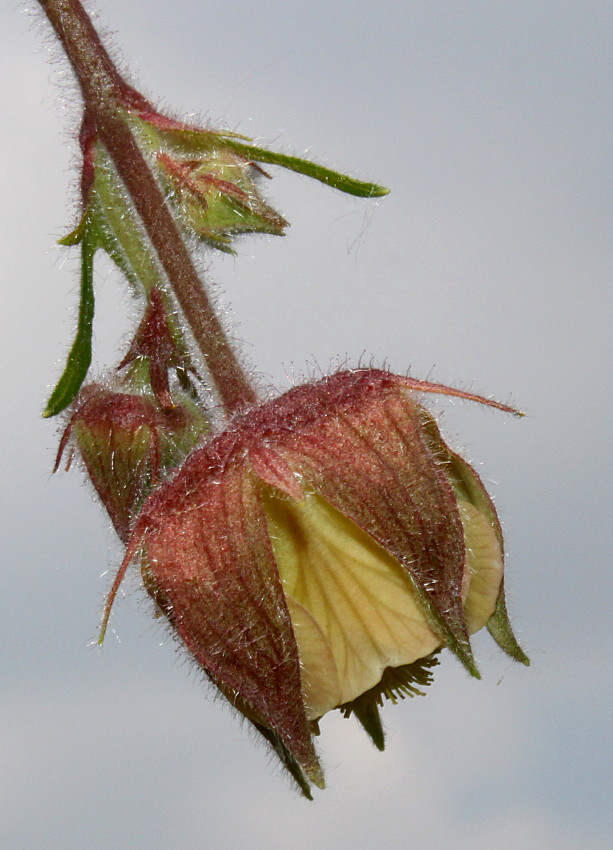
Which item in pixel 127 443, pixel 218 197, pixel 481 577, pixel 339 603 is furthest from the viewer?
pixel 218 197

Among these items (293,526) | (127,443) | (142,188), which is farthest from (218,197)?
(293,526)

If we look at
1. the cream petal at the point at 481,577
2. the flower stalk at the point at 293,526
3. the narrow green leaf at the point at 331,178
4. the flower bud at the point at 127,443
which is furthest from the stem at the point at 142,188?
the cream petal at the point at 481,577

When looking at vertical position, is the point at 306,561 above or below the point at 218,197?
below

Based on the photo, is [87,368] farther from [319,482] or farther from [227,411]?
[319,482]

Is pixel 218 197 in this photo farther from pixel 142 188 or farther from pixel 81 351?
pixel 81 351

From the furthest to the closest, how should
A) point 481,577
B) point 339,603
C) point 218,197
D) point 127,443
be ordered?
point 218,197 < point 127,443 < point 481,577 < point 339,603

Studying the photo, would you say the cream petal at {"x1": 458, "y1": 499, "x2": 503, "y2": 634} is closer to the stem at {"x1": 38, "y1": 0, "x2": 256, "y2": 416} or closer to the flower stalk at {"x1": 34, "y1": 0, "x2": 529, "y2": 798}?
the flower stalk at {"x1": 34, "y1": 0, "x2": 529, "y2": 798}

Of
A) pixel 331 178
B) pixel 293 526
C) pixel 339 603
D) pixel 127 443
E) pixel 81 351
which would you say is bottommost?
pixel 339 603
